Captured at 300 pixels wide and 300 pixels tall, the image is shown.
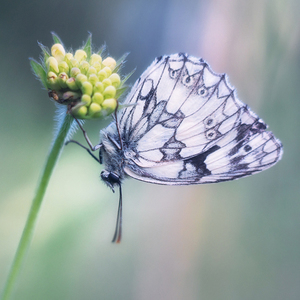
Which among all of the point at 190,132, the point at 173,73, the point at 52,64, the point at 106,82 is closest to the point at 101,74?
the point at 106,82

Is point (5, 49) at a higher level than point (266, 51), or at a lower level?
lower

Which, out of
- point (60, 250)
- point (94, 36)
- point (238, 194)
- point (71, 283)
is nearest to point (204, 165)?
point (60, 250)

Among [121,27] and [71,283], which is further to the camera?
[121,27]

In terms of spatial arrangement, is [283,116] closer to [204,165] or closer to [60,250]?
[204,165]

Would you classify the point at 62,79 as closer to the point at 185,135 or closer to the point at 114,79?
the point at 114,79

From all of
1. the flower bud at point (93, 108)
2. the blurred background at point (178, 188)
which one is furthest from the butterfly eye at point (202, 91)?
the blurred background at point (178, 188)

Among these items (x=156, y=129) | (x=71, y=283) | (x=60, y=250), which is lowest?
(x=71, y=283)
